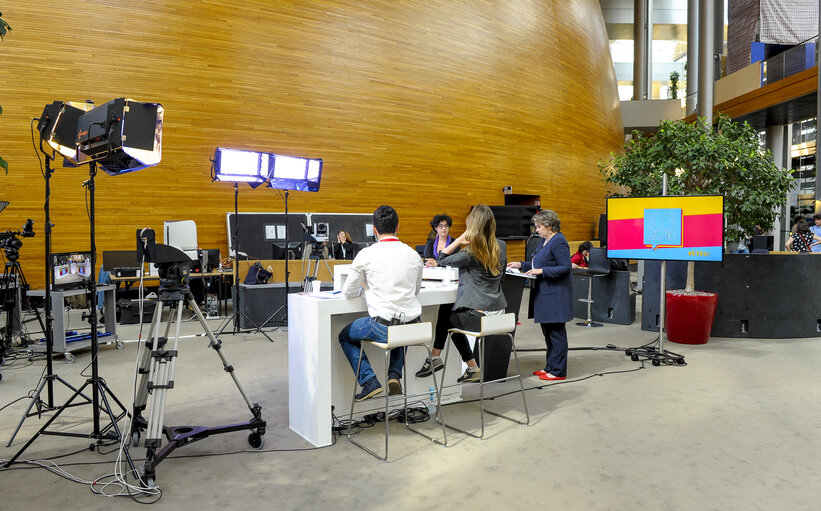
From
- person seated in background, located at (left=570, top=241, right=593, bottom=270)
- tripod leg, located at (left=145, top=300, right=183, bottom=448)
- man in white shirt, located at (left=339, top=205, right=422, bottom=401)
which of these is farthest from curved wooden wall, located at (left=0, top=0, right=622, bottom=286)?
tripod leg, located at (left=145, top=300, right=183, bottom=448)

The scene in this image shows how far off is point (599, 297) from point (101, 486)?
272 inches

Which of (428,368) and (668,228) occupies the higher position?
(668,228)

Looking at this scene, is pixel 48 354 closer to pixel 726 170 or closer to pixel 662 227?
pixel 662 227

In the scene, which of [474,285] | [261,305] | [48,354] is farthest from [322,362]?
[261,305]

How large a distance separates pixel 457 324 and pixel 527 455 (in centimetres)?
106

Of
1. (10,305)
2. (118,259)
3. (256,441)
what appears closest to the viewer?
(256,441)

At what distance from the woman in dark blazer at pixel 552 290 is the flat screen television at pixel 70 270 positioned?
4574 millimetres

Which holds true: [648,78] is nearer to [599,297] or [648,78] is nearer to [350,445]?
[599,297]

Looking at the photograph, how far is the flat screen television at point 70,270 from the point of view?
233 inches

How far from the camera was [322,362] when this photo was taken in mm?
3354

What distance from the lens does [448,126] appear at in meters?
13.1

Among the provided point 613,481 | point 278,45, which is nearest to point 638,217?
point 613,481

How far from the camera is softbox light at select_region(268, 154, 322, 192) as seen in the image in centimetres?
703

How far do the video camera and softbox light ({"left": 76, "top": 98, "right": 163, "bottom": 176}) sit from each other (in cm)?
43
